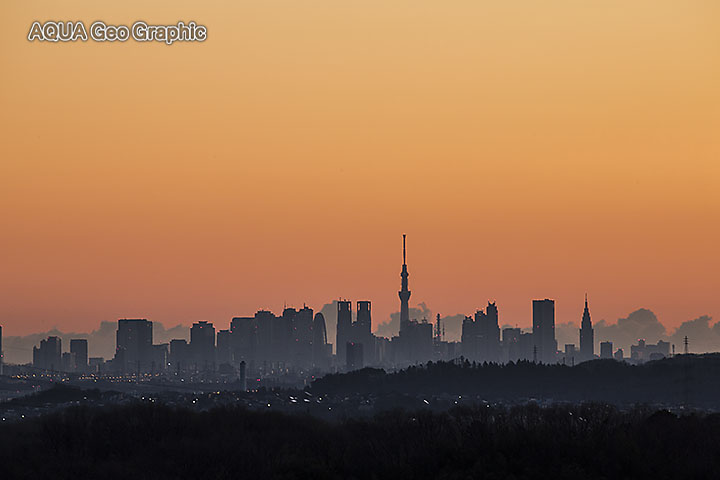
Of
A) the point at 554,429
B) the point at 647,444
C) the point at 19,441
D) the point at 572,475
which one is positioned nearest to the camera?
the point at 572,475

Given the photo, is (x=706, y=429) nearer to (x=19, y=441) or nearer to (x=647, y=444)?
(x=647, y=444)

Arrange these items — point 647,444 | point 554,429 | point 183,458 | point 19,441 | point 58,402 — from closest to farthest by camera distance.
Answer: point 647,444
point 554,429
point 183,458
point 19,441
point 58,402

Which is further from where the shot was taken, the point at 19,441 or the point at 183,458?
the point at 19,441

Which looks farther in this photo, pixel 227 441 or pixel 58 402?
pixel 58 402

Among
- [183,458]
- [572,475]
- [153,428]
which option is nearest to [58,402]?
[153,428]

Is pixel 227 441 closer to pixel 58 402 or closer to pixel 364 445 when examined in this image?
pixel 364 445

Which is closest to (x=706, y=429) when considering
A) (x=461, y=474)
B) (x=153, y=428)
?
(x=461, y=474)
